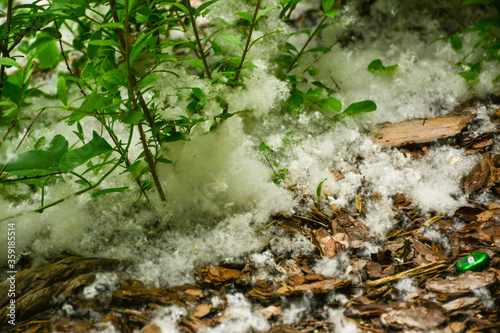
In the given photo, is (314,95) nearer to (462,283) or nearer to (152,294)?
(462,283)

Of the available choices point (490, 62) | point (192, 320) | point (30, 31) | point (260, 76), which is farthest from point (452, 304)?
point (30, 31)

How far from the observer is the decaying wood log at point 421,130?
4.66ft

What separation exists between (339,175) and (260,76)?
0.54m

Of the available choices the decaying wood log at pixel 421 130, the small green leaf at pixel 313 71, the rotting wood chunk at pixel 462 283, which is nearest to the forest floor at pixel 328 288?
the rotting wood chunk at pixel 462 283

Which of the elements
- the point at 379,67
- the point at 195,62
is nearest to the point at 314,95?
the point at 379,67

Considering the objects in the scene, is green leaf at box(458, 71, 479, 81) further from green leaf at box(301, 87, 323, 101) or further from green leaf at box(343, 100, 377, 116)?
green leaf at box(301, 87, 323, 101)

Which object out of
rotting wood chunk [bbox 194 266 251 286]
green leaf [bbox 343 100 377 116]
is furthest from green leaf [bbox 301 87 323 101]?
rotting wood chunk [bbox 194 266 251 286]

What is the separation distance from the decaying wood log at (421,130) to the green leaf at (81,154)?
107 centimetres

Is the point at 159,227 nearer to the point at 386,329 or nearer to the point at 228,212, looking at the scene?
the point at 228,212

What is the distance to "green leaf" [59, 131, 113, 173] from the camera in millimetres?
911

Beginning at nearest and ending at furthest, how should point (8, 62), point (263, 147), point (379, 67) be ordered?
point (8, 62), point (263, 147), point (379, 67)

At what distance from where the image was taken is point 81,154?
0.93m

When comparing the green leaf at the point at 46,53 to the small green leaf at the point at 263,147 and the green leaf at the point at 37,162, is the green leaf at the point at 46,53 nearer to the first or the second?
the green leaf at the point at 37,162

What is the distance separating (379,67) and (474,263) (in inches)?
38.9
